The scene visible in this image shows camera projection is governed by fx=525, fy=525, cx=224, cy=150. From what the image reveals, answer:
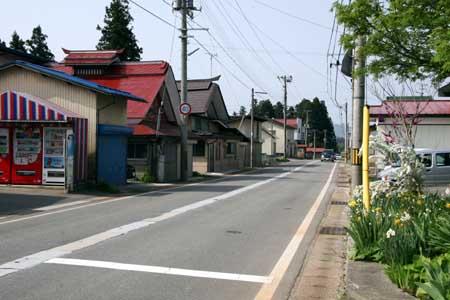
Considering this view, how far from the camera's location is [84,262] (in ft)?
26.5

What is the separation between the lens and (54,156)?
20.3 m

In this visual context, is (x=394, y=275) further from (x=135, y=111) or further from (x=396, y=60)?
(x=135, y=111)

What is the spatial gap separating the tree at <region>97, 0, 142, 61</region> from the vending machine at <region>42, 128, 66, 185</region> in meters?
45.1

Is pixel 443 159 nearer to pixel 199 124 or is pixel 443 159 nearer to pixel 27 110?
pixel 27 110

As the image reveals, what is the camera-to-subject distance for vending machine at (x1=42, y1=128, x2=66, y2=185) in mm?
20234

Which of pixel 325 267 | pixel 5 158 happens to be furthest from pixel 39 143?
pixel 325 267

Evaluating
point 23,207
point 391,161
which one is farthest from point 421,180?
point 23,207

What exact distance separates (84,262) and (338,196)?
1518 centimetres

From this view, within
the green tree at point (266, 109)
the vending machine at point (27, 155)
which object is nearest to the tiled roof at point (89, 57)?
the vending machine at point (27, 155)

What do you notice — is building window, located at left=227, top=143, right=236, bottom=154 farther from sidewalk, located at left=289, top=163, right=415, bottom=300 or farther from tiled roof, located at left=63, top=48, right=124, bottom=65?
sidewalk, located at left=289, top=163, right=415, bottom=300

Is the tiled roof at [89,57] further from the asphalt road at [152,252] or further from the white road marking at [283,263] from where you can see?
the white road marking at [283,263]

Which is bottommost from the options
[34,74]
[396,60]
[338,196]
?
[338,196]

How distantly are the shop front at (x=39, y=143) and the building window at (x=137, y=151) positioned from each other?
8.87 m

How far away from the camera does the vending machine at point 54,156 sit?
20234 millimetres
